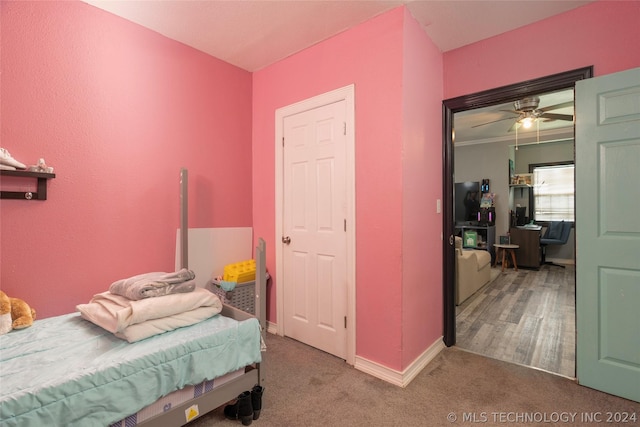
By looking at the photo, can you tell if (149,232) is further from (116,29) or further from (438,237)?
(438,237)

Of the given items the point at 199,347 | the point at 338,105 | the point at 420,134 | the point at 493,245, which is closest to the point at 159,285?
the point at 199,347

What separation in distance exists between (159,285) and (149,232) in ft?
2.82

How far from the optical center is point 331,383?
211 centimetres

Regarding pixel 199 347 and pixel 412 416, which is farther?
pixel 412 416

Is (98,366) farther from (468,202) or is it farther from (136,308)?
(468,202)

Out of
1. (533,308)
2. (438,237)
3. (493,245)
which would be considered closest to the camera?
(438,237)

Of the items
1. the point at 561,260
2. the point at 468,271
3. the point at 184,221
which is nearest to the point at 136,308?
the point at 184,221

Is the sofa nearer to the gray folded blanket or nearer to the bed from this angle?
the bed

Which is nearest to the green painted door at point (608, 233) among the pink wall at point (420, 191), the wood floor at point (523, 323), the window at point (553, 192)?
the wood floor at point (523, 323)

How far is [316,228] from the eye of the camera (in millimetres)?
2633

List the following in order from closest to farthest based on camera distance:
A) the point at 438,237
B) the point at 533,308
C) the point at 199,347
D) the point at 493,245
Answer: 1. the point at 199,347
2. the point at 438,237
3. the point at 533,308
4. the point at 493,245

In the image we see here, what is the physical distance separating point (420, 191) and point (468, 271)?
222 centimetres

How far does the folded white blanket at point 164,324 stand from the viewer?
59.3 inches

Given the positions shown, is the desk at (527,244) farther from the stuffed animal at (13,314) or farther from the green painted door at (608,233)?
the stuffed animal at (13,314)
